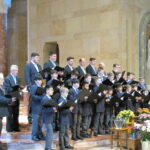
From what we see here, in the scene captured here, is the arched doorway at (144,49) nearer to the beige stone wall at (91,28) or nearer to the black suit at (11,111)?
Result: the beige stone wall at (91,28)

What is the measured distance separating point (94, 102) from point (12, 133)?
2.09 m

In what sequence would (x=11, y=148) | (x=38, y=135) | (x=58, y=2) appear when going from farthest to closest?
1. (x=58, y=2)
2. (x=38, y=135)
3. (x=11, y=148)

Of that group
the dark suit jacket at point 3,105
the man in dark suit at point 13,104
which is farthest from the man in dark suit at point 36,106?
the dark suit jacket at point 3,105

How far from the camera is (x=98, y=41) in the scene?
13.1 m

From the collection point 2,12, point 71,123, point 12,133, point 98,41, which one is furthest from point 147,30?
point 12,133

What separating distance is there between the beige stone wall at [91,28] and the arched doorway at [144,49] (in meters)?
0.23

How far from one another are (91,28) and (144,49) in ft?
6.86

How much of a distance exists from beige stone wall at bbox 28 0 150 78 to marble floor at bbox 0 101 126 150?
4.61m

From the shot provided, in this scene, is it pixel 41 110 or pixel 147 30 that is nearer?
pixel 41 110

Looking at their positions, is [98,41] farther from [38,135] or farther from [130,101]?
[38,135]

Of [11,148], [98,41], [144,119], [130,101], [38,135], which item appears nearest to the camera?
[11,148]

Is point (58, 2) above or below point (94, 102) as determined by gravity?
above

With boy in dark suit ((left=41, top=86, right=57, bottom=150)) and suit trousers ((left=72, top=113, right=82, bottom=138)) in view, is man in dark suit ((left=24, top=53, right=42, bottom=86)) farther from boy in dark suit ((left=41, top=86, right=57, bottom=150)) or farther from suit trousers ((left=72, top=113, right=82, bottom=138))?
suit trousers ((left=72, top=113, right=82, bottom=138))

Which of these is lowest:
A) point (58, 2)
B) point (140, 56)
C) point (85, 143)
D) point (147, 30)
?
point (85, 143)
